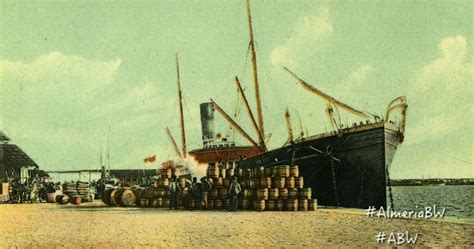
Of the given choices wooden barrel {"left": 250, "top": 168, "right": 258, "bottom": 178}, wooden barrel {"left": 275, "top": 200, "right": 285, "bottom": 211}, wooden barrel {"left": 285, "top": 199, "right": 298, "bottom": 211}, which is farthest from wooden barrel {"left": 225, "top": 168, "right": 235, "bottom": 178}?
wooden barrel {"left": 285, "top": 199, "right": 298, "bottom": 211}

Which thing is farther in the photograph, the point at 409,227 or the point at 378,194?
the point at 378,194

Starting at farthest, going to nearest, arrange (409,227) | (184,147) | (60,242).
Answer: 1. (184,147)
2. (409,227)
3. (60,242)

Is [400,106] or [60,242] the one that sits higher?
[400,106]

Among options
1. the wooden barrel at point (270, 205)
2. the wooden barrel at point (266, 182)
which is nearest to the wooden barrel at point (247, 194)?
the wooden barrel at point (266, 182)

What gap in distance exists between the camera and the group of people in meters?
21.0

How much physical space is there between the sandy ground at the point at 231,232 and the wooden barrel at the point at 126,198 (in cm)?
1067

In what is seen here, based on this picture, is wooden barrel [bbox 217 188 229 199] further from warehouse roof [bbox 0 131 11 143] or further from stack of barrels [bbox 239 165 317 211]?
warehouse roof [bbox 0 131 11 143]

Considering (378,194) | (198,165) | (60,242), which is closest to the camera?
(60,242)

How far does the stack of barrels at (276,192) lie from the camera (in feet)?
66.5

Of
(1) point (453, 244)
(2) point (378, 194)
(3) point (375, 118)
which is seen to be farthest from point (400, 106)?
(1) point (453, 244)

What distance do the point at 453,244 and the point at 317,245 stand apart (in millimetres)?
2801

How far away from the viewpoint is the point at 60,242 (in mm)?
11641

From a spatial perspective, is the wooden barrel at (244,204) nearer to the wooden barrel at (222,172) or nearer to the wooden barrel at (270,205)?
the wooden barrel at (270,205)

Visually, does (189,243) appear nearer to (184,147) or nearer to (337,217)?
(337,217)
